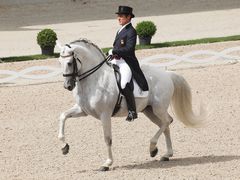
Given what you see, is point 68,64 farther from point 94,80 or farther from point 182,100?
point 182,100

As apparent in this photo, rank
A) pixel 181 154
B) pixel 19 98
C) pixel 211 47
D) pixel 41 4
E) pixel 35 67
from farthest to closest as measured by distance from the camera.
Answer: pixel 41 4 → pixel 211 47 → pixel 35 67 → pixel 19 98 → pixel 181 154

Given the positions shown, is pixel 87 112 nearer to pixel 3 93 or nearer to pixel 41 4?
pixel 3 93

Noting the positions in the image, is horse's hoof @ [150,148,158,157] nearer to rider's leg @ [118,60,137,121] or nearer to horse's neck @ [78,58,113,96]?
rider's leg @ [118,60,137,121]

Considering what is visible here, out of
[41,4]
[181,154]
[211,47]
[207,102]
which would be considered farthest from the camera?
[41,4]

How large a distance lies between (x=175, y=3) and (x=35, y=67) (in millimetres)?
15138

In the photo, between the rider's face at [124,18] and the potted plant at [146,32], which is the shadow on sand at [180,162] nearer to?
the rider's face at [124,18]

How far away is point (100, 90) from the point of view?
43.0 feet

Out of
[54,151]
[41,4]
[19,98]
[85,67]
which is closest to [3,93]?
[19,98]

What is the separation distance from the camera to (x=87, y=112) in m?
13.1

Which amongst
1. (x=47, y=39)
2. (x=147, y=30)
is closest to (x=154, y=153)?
(x=47, y=39)

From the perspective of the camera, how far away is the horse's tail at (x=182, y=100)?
558 inches

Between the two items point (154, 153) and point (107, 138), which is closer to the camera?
point (107, 138)

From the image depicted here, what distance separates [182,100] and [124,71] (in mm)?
1336

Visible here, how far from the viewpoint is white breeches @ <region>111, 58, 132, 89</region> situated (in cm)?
1320
